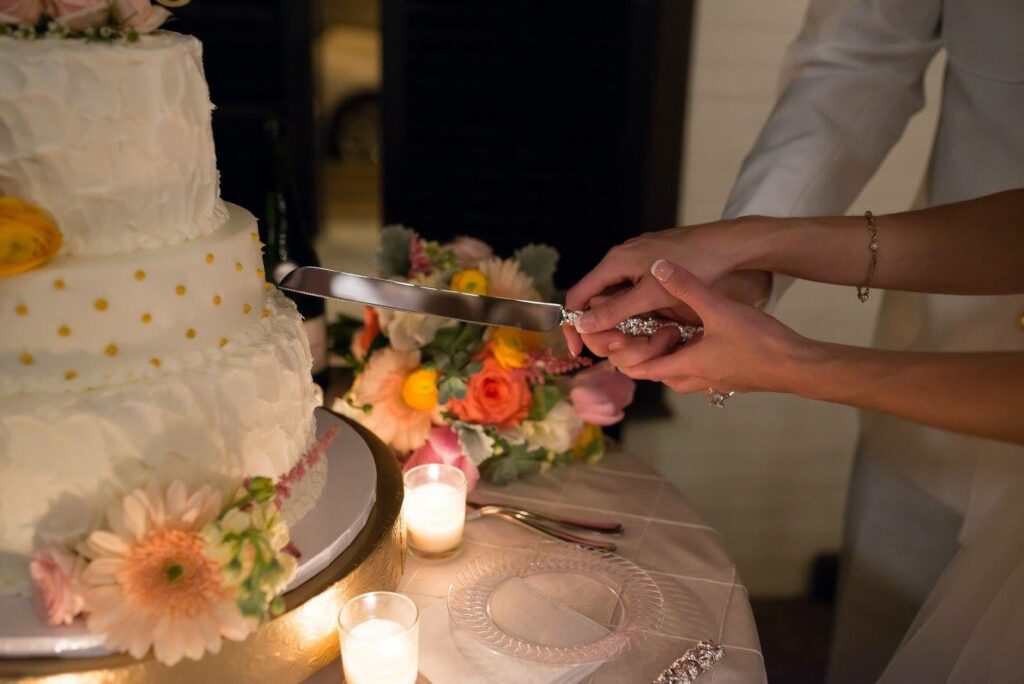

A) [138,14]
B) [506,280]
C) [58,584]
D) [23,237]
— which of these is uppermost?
[138,14]

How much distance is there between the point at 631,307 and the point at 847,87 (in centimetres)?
70

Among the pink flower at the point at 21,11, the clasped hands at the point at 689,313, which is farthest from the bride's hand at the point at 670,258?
the pink flower at the point at 21,11

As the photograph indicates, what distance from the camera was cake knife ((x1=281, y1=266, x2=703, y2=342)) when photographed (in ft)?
4.27

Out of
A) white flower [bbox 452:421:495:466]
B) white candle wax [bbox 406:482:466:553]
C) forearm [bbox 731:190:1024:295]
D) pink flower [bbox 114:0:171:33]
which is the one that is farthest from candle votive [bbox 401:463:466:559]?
pink flower [bbox 114:0:171:33]

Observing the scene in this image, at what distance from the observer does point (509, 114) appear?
265 cm

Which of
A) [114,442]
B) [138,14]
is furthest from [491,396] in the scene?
[138,14]

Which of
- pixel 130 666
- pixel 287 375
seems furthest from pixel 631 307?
pixel 130 666

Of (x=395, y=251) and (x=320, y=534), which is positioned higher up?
(x=395, y=251)

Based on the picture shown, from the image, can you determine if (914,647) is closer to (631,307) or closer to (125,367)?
(631,307)

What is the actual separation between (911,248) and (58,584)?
1262 millimetres

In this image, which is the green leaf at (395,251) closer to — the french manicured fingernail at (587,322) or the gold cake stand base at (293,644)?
the french manicured fingernail at (587,322)

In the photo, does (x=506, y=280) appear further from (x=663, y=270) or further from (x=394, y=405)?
(x=663, y=270)

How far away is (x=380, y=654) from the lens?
3.45 feet

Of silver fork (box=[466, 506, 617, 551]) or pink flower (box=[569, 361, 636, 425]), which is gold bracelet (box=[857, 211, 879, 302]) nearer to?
pink flower (box=[569, 361, 636, 425])
